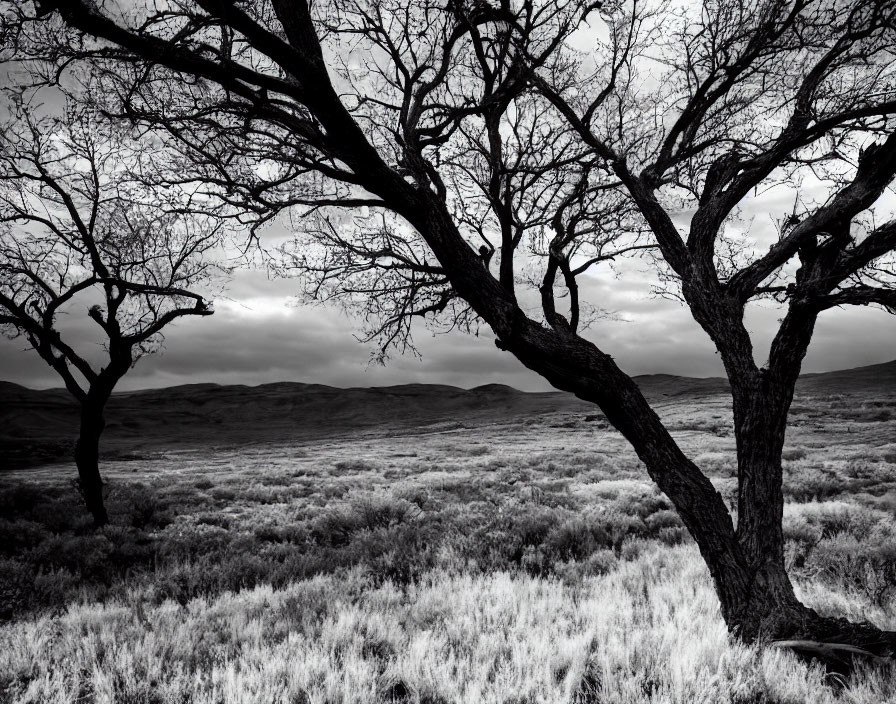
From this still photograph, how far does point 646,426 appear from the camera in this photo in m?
5.05

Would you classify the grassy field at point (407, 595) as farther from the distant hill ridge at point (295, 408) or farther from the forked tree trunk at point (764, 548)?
the distant hill ridge at point (295, 408)

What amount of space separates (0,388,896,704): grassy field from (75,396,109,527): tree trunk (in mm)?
593

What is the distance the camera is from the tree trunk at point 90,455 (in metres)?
11.4

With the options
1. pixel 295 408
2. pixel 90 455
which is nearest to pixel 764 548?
Answer: pixel 90 455

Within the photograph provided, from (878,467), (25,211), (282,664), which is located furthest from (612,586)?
(878,467)

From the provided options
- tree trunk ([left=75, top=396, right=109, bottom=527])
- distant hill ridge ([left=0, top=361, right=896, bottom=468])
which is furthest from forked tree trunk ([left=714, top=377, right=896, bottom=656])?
distant hill ridge ([left=0, top=361, right=896, bottom=468])

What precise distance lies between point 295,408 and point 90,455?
331 ft

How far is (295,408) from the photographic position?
10869 centimetres

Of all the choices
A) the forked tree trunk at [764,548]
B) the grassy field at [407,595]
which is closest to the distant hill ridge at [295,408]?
the grassy field at [407,595]

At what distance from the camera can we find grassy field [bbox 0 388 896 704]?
4.28m

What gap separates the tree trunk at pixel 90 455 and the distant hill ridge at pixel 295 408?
146 feet

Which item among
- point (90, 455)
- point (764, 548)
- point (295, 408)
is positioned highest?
point (90, 455)

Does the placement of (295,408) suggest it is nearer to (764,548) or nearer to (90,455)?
(90,455)

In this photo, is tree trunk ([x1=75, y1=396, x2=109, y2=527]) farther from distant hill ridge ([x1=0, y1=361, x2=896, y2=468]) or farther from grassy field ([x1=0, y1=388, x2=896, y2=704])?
distant hill ridge ([x1=0, y1=361, x2=896, y2=468])
